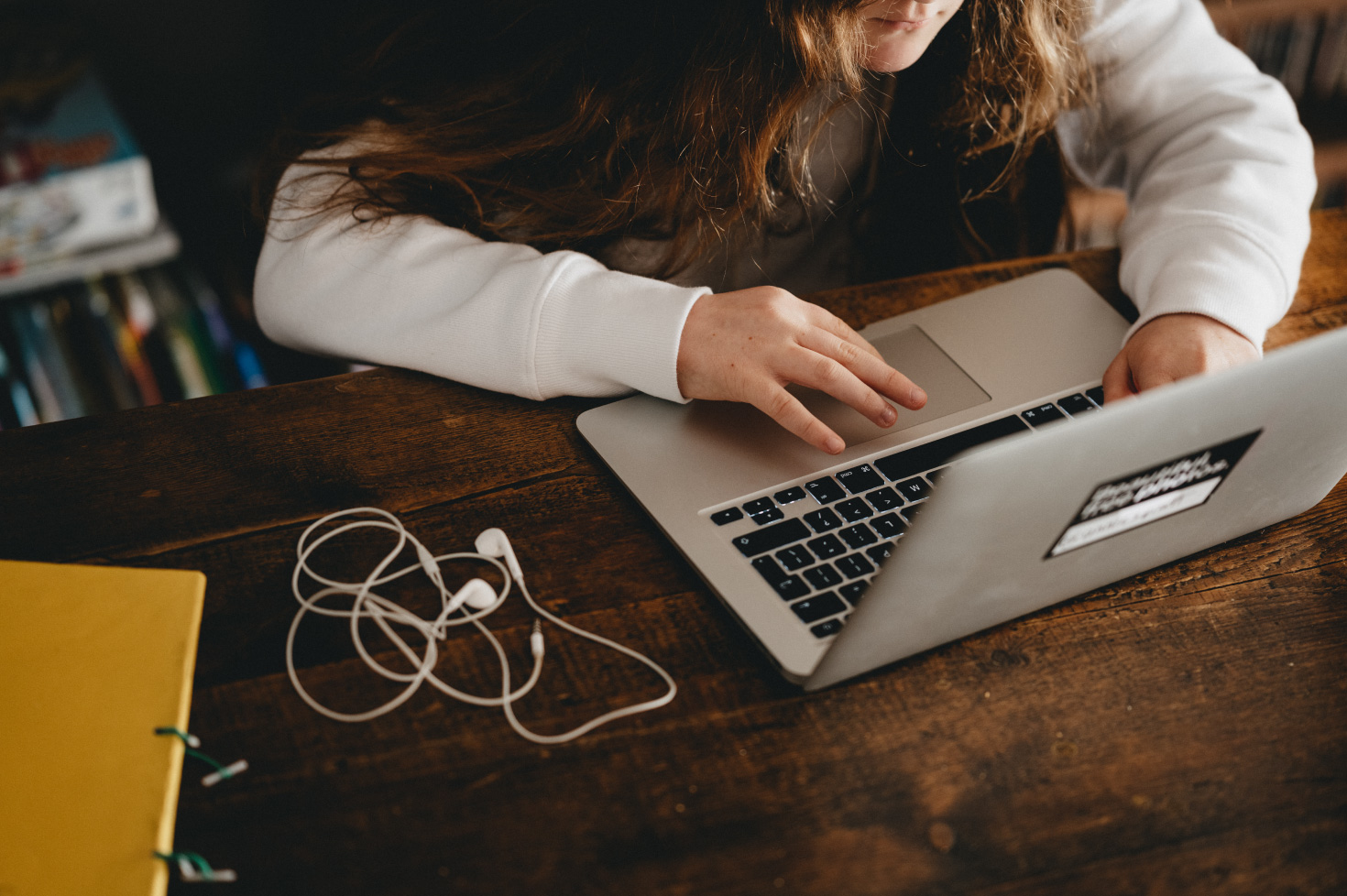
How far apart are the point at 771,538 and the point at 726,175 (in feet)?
1.27

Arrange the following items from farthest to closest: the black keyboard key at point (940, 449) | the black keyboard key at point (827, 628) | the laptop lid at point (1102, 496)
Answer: the black keyboard key at point (940, 449), the black keyboard key at point (827, 628), the laptop lid at point (1102, 496)

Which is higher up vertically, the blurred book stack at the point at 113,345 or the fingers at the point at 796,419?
the fingers at the point at 796,419

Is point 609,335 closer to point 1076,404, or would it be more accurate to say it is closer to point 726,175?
point 726,175

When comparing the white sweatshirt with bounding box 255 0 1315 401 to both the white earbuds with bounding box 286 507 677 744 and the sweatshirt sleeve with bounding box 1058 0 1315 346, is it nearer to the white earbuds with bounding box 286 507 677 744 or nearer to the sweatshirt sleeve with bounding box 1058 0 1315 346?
the sweatshirt sleeve with bounding box 1058 0 1315 346

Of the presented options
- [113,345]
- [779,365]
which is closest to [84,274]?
[113,345]

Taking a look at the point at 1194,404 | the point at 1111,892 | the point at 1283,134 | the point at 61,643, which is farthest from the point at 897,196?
the point at 61,643

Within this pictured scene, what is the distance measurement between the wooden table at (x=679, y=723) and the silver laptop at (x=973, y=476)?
0.03 meters

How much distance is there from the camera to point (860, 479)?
1.96ft

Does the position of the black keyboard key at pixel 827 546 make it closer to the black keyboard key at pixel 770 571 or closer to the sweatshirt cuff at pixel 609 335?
the black keyboard key at pixel 770 571

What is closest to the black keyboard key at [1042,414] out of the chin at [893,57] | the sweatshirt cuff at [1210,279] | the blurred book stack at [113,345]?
the sweatshirt cuff at [1210,279]

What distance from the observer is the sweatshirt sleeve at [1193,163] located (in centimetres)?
71

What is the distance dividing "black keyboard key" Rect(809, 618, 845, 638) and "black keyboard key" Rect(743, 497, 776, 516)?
0.09m

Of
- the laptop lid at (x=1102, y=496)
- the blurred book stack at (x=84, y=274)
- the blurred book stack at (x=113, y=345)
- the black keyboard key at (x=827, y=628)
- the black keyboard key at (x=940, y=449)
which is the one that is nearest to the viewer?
the laptop lid at (x=1102, y=496)

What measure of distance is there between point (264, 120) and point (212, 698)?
3.83 ft
